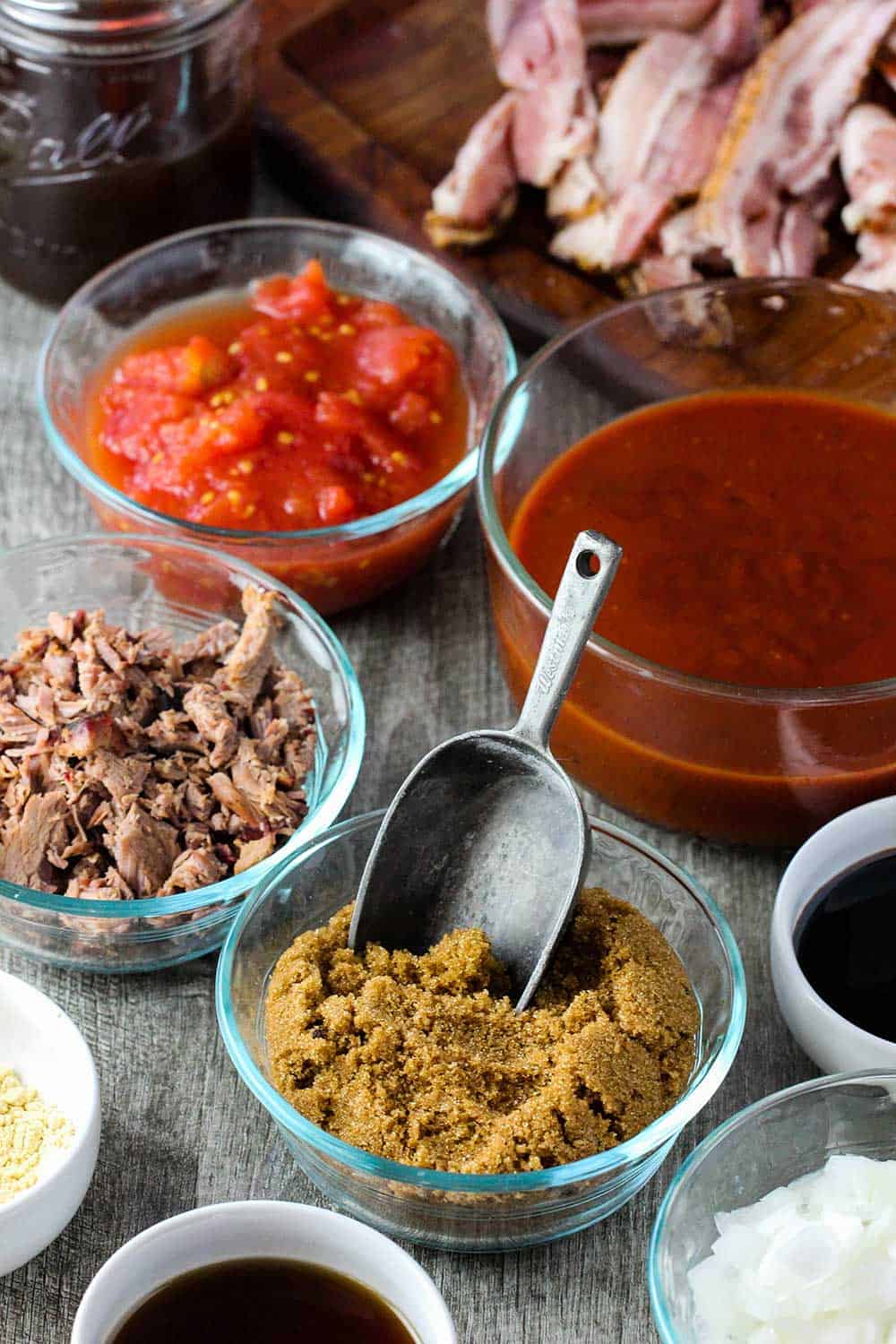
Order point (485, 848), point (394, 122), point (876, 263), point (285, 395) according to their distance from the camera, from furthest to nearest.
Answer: point (394, 122) → point (876, 263) → point (285, 395) → point (485, 848)

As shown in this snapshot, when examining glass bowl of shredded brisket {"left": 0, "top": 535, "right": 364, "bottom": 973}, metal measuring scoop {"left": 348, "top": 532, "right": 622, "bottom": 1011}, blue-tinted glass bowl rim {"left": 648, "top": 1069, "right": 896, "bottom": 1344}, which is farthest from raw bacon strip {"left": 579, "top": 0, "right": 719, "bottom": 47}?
blue-tinted glass bowl rim {"left": 648, "top": 1069, "right": 896, "bottom": 1344}

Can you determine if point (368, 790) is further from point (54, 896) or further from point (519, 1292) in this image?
point (519, 1292)

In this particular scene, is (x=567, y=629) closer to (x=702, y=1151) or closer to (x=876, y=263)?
(x=702, y=1151)

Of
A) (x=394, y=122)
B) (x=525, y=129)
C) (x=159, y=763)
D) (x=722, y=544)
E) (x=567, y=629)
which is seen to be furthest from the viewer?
(x=394, y=122)

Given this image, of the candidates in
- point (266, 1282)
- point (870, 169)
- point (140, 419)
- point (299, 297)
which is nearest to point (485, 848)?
point (266, 1282)

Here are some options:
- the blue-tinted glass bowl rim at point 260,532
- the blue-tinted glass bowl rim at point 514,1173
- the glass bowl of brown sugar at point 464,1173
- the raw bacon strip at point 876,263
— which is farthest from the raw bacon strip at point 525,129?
the blue-tinted glass bowl rim at point 514,1173

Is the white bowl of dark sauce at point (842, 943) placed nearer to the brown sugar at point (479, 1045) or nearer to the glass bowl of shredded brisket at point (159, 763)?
the brown sugar at point (479, 1045)
